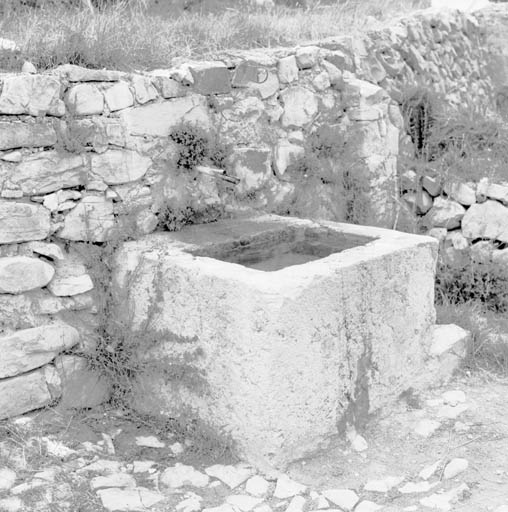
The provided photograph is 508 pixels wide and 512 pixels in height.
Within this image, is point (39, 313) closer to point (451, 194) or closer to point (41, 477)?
point (41, 477)

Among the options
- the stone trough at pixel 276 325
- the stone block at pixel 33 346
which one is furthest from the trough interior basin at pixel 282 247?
the stone block at pixel 33 346

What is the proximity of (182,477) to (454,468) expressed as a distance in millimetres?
1153

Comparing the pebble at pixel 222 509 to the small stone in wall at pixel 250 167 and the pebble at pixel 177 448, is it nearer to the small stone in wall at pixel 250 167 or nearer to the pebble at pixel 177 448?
the pebble at pixel 177 448

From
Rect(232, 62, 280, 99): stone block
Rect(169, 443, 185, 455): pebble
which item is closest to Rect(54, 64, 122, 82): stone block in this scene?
Rect(232, 62, 280, 99): stone block

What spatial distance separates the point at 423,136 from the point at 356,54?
0.83 metres

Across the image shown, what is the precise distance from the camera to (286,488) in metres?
3.50

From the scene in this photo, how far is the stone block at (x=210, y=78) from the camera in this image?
14.4ft

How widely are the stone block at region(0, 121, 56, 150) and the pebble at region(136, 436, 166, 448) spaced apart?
1.39 metres

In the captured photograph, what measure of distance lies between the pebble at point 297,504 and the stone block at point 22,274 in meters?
1.45

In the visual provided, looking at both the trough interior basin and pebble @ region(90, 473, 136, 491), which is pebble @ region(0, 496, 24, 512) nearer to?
pebble @ region(90, 473, 136, 491)

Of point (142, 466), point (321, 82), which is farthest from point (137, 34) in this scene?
point (142, 466)

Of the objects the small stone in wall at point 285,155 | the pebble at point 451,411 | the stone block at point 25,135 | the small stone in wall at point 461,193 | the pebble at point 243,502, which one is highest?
the stone block at point 25,135

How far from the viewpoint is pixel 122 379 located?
13.2 feet

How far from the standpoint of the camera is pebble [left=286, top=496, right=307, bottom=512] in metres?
3.37
